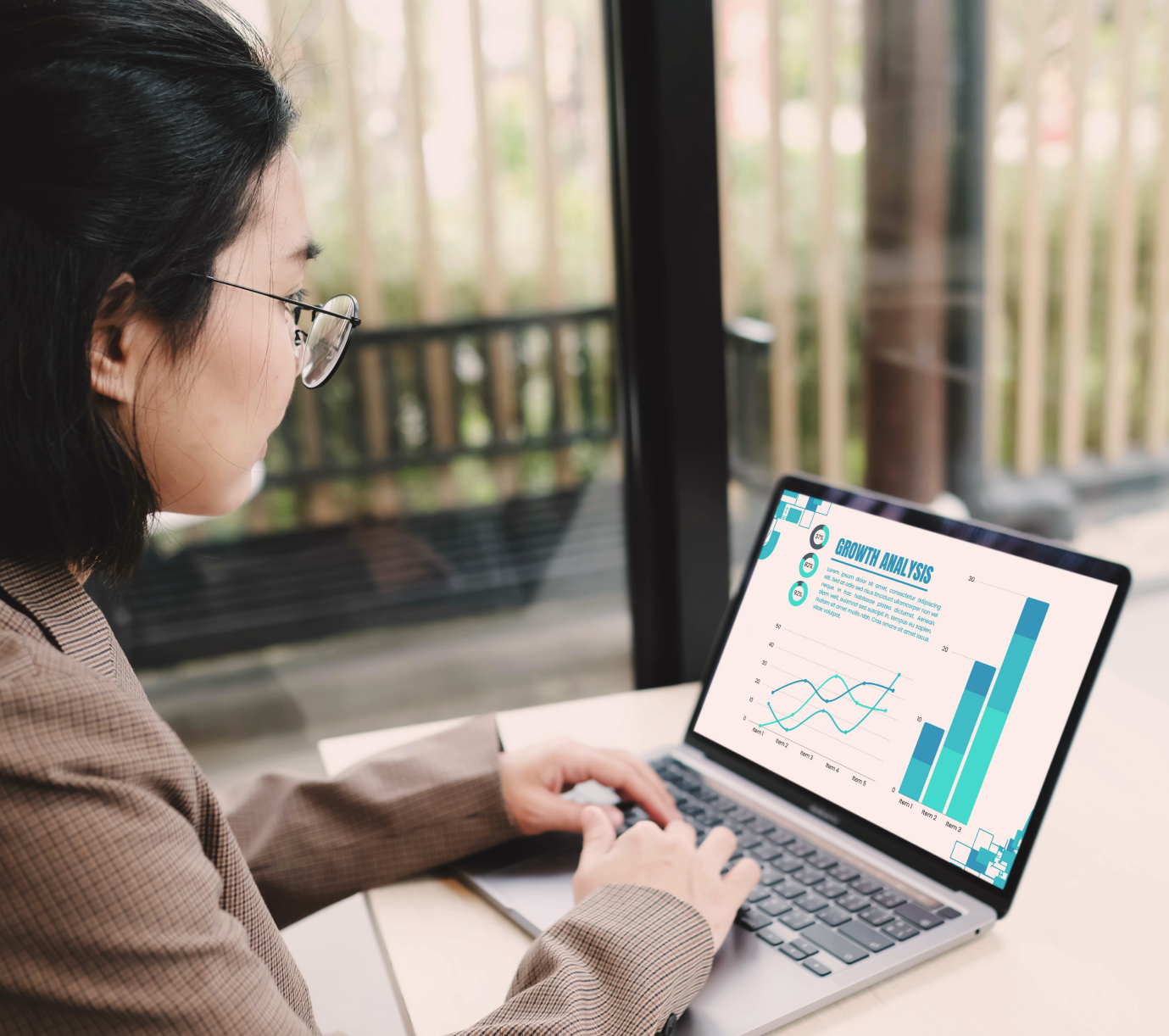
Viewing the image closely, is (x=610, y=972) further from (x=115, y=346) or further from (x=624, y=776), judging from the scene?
(x=115, y=346)

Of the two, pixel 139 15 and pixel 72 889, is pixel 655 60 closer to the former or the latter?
pixel 139 15

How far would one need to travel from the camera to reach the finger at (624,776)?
853 millimetres

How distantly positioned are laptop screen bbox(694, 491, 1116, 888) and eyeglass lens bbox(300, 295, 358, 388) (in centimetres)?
40

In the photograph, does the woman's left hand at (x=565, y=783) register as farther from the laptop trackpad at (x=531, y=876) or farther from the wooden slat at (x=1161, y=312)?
the wooden slat at (x=1161, y=312)

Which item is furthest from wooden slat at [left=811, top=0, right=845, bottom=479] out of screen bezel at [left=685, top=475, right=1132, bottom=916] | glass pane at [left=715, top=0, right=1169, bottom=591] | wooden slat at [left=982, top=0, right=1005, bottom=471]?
screen bezel at [left=685, top=475, right=1132, bottom=916]

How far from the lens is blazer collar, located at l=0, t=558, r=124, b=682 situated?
0.60 meters

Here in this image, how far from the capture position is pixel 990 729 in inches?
29.3

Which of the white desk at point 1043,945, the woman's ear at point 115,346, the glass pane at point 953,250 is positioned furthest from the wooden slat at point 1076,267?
the woman's ear at point 115,346

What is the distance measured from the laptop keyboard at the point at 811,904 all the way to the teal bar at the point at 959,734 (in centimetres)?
7

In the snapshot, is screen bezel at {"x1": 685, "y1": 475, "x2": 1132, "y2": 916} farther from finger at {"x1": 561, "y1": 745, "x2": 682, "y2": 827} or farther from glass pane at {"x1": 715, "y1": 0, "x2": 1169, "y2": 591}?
glass pane at {"x1": 715, "y1": 0, "x2": 1169, "y2": 591}

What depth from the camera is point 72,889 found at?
1.59ft

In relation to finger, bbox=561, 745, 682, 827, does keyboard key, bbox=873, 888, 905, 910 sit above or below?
below

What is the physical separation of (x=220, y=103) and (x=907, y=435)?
1.77 m

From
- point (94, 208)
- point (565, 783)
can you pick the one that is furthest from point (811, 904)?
point (94, 208)
